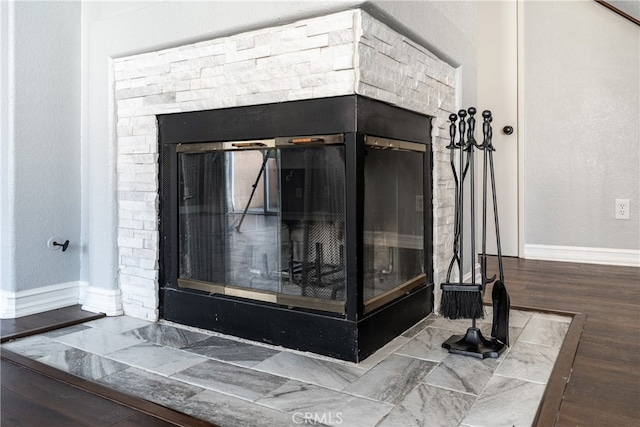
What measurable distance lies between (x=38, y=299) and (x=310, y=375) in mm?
1435

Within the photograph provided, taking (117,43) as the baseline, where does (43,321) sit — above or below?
below

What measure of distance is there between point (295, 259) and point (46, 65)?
1.49m

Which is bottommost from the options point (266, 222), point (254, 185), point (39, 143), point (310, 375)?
point (310, 375)

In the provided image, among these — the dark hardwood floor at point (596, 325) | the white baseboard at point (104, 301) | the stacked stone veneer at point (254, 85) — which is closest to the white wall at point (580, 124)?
the dark hardwood floor at point (596, 325)

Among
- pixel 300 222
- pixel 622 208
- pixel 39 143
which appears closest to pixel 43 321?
pixel 39 143

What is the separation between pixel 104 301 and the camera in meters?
2.16

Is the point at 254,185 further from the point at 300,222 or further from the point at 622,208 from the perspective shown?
the point at 622,208

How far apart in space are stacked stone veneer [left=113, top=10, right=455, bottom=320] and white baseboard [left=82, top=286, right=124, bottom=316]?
0.03 metres

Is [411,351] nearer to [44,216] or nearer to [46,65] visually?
[44,216]

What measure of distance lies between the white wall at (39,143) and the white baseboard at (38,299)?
3 centimetres

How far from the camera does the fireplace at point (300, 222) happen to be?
62.4 inches

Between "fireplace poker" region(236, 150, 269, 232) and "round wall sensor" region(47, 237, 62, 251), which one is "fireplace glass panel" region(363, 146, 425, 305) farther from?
"round wall sensor" region(47, 237, 62, 251)

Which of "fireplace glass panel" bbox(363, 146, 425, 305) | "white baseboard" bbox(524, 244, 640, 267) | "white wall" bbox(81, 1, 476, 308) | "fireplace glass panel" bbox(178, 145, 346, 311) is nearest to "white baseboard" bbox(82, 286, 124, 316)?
"white wall" bbox(81, 1, 476, 308)

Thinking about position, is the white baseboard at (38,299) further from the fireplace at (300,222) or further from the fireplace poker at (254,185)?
the fireplace poker at (254,185)
